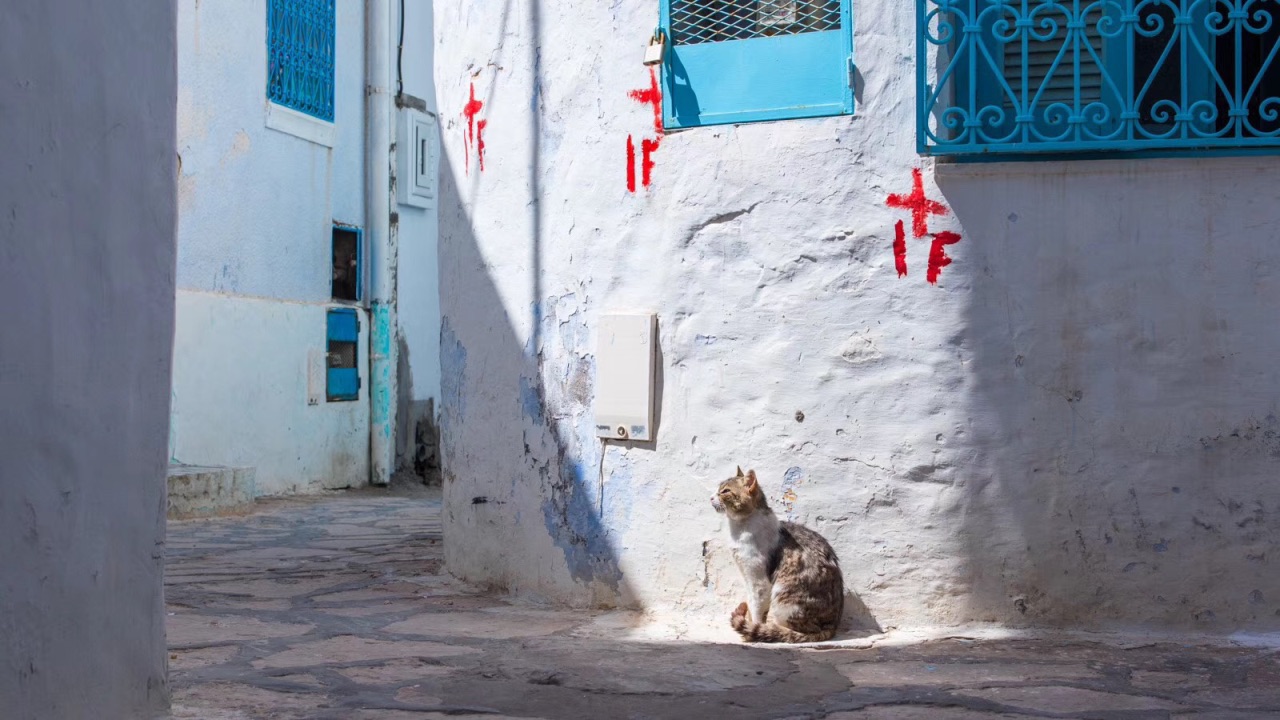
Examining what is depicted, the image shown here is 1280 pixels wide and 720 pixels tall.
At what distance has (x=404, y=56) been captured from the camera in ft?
43.2

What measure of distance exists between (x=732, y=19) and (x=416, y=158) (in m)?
8.11

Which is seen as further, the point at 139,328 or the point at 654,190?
the point at 654,190

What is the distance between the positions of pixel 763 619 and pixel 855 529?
1.65 feet

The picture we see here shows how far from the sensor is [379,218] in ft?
41.8

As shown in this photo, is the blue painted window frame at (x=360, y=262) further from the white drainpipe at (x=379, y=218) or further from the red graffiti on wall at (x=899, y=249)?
the red graffiti on wall at (x=899, y=249)

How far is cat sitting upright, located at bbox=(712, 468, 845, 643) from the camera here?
5012mm

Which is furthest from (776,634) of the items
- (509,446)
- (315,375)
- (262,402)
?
(315,375)

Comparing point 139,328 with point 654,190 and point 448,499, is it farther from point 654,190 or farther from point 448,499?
point 448,499

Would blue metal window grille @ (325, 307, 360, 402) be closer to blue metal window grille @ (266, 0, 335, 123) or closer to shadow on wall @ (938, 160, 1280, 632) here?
blue metal window grille @ (266, 0, 335, 123)

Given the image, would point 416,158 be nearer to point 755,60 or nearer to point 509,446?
point 509,446

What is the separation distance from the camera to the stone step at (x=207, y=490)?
9.37 meters

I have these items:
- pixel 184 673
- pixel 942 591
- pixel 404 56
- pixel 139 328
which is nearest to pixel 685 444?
pixel 942 591

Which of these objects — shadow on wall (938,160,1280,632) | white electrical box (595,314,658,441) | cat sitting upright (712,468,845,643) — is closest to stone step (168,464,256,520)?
white electrical box (595,314,658,441)

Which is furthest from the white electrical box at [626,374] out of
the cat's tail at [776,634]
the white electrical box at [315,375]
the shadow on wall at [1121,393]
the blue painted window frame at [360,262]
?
the blue painted window frame at [360,262]
